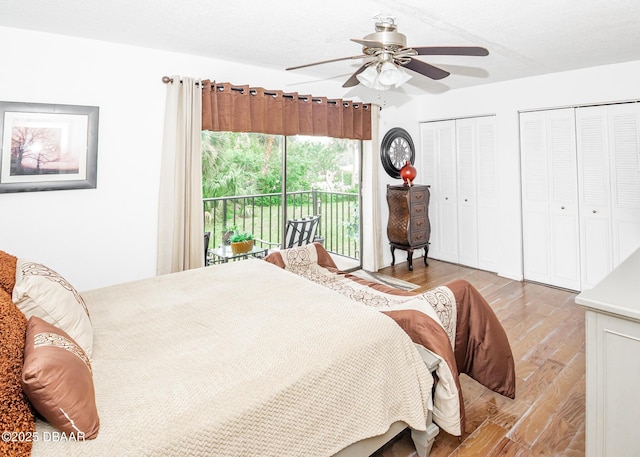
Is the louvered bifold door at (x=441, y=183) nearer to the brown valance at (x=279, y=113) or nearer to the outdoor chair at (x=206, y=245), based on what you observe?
the brown valance at (x=279, y=113)

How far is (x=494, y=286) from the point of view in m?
4.41

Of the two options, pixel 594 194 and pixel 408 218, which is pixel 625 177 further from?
pixel 408 218

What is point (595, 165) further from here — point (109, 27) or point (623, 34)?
point (109, 27)

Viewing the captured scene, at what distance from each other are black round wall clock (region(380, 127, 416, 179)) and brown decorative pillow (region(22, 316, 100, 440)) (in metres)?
4.49

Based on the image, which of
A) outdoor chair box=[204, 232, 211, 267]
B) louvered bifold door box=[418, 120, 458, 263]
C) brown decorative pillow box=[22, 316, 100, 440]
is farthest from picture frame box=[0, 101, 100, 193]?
louvered bifold door box=[418, 120, 458, 263]

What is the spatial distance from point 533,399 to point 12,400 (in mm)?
2605

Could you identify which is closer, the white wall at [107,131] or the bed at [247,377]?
the bed at [247,377]

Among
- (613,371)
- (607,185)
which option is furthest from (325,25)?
(607,185)

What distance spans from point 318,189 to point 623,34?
3285 millimetres

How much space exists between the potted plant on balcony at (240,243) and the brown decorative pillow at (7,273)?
7.36 ft

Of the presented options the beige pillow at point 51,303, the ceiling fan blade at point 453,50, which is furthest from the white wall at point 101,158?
the ceiling fan blade at point 453,50

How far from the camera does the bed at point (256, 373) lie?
1130 mm

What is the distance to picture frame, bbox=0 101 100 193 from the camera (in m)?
2.68

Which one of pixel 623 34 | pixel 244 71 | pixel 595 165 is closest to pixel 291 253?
pixel 244 71
